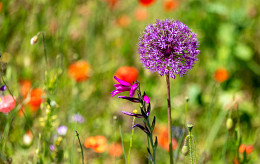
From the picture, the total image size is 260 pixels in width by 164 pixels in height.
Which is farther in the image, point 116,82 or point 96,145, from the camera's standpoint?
point 116,82

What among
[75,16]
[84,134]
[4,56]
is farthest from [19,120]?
[75,16]

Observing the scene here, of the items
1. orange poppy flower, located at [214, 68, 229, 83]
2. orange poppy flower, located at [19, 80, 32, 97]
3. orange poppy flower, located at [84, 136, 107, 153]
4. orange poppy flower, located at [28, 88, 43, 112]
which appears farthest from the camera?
orange poppy flower, located at [214, 68, 229, 83]

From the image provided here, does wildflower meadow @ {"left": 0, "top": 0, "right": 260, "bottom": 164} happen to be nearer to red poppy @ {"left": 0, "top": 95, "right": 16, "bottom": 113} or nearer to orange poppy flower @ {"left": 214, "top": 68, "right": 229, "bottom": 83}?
orange poppy flower @ {"left": 214, "top": 68, "right": 229, "bottom": 83}

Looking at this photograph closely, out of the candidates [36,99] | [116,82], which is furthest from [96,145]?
[116,82]

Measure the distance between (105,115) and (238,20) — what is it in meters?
1.35

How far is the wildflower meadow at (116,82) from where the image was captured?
77.2 inches

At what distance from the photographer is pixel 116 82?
107 inches

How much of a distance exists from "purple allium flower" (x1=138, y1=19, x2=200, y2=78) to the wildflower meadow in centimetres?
73

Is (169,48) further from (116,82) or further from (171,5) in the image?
(171,5)

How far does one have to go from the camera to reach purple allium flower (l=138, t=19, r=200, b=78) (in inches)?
40.2

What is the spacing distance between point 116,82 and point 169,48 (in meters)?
1.70

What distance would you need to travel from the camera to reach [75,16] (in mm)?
3445

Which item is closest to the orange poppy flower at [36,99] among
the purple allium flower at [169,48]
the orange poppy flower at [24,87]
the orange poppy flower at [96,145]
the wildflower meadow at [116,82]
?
the wildflower meadow at [116,82]

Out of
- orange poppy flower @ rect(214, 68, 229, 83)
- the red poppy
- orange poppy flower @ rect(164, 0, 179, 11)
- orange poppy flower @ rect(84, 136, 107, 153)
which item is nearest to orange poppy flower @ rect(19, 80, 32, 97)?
orange poppy flower @ rect(84, 136, 107, 153)
